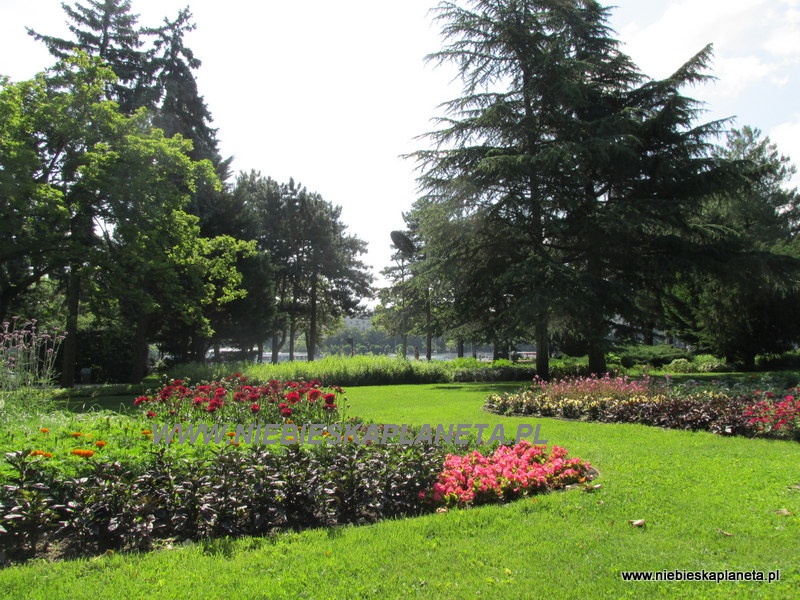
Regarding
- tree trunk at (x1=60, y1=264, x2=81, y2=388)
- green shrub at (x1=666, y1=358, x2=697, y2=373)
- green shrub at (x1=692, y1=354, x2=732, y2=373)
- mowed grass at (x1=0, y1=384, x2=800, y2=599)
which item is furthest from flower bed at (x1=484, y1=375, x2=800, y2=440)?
tree trunk at (x1=60, y1=264, x2=81, y2=388)

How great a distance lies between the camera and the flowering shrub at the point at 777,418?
710 cm

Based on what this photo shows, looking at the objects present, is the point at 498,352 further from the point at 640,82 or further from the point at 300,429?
the point at 300,429

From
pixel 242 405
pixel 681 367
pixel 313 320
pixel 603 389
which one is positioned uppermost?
pixel 313 320

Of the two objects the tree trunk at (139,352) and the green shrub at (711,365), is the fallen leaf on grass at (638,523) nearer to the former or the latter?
the tree trunk at (139,352)

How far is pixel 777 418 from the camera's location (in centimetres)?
724

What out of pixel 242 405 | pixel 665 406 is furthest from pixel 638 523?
pixel 665 406

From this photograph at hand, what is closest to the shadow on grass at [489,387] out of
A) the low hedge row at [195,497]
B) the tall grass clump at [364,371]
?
the tall grass clump at [364,371]

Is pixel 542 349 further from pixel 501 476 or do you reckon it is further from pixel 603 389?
pixel 501 476

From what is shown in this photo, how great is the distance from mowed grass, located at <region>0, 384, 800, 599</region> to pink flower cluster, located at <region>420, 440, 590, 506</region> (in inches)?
9.0

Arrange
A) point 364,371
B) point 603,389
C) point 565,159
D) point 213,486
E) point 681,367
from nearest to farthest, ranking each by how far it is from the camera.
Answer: point 213,486 < point 603,389 < point 565,159 < point 364,371 < point 681,367

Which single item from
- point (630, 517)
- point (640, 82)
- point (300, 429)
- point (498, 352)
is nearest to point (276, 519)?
point (300, 429)

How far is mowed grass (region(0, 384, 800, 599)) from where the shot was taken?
2.80 m

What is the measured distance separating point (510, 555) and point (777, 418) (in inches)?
234

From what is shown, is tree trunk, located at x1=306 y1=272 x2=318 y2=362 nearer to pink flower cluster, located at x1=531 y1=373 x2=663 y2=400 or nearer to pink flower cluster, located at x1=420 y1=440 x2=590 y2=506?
pink flower cluster, located at x1=531 y1=373 x2=663 y2=400
